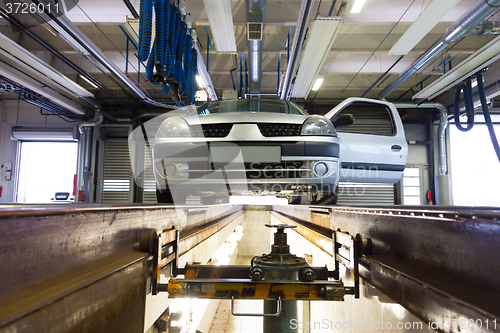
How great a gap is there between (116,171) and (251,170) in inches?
317

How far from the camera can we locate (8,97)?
9156 mm

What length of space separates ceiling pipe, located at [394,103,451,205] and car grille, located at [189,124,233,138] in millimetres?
6776

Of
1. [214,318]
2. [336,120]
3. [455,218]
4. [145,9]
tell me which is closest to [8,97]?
[145,9]

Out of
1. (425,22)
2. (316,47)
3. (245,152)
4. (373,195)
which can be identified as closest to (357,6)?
(316,47)

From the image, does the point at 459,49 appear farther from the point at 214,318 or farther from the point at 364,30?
the point at 214,318

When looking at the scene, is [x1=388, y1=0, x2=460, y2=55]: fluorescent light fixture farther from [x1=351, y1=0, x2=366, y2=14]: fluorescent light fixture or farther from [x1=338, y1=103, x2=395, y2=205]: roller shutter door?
[x1=338, y1=103, x2=395, y2=205]: roller shutter door

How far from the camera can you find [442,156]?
8.44m

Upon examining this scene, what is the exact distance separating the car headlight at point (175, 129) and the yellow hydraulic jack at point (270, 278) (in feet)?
5.03

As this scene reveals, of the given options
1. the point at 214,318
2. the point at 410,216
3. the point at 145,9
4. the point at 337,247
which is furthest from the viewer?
the point at 214,318

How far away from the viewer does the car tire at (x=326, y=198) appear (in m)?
3.16

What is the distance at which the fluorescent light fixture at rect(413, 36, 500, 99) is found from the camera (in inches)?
171

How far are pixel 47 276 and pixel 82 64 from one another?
7749mm

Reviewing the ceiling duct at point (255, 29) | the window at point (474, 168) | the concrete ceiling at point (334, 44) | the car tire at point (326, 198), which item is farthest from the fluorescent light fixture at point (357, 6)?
the window at point (474, 168)

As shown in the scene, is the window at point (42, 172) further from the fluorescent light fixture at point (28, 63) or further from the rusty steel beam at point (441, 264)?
the rusty steel beam at point (441, 264)
